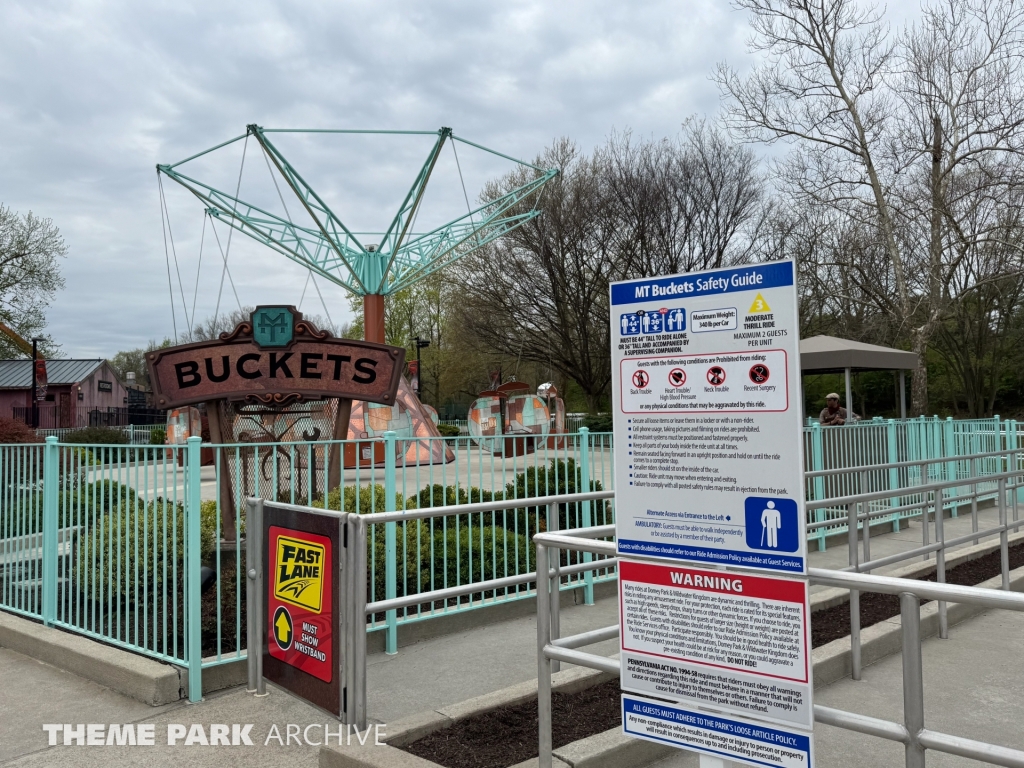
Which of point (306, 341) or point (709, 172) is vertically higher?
point (709, 172)

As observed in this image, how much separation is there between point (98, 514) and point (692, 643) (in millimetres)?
5416

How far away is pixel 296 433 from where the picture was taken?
964 cm

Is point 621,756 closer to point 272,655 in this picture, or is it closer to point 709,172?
point 272,655

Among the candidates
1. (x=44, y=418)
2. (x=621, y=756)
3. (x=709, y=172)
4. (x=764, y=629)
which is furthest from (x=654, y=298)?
(x=44, y=418)

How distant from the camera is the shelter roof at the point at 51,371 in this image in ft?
185

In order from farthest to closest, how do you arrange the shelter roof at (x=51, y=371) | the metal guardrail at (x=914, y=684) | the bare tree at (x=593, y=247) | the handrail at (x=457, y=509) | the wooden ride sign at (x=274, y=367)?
the shelter roof at (x=51, y=371), the bare tree at (x=593, y=247), the wooden ride sign at (x=274, y=367), the handrail at (x=457, y=509), the metal guardrail at (x=914, y=684)

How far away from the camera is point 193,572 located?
5.33m

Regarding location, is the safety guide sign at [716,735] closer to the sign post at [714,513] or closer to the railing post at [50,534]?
the sign post at [714,513]

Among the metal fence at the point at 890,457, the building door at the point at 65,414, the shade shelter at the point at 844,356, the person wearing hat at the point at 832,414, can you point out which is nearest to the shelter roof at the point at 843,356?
the shade shelter at the point at 844,356

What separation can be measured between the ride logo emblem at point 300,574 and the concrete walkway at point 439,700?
75 centimetres

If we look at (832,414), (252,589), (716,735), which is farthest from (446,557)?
(832,414)

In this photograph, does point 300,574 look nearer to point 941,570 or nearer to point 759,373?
point 759,373

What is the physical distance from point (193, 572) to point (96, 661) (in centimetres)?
116

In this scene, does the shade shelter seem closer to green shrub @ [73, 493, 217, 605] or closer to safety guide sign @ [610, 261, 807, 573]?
green shrub @ [73, 493, 217, 605]
